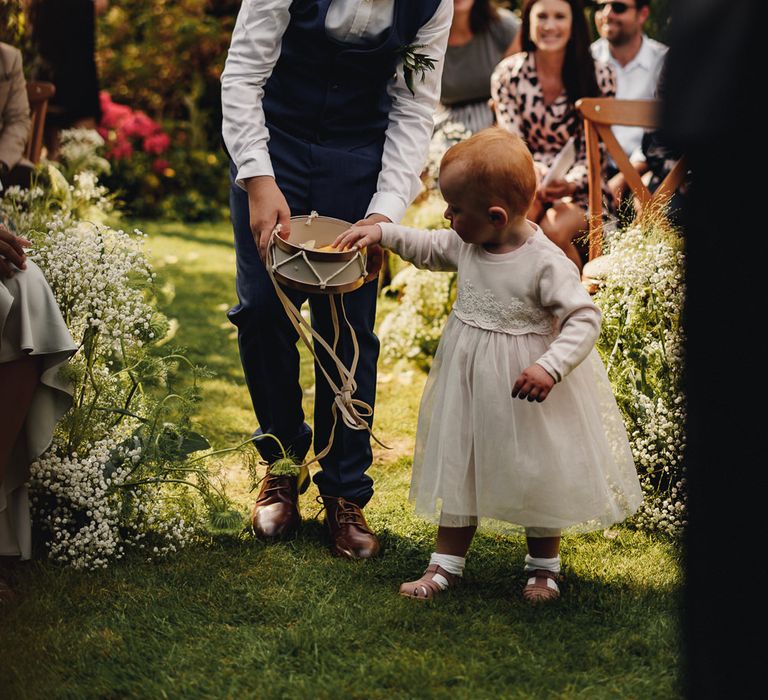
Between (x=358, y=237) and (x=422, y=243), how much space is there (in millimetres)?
208

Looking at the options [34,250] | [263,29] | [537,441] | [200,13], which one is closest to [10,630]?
[34,250]

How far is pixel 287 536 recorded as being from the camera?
338cm

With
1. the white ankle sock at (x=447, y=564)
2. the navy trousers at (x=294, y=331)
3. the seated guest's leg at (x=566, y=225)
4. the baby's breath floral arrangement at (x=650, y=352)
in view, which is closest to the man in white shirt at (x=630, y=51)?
the seated guest's leg at (x=566, y=225)

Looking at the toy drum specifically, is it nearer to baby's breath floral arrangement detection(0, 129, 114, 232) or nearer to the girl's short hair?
the girl's short hair

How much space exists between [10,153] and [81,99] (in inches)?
154

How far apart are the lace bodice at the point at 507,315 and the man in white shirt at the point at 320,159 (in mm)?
423

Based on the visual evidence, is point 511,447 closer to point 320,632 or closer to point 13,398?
point 320,632

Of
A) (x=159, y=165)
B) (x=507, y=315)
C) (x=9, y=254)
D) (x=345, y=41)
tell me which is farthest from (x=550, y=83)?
(x=159, y=165)

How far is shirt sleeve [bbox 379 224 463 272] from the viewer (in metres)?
3.00

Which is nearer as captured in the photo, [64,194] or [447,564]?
[447,564]

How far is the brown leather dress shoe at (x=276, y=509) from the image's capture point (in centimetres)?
335

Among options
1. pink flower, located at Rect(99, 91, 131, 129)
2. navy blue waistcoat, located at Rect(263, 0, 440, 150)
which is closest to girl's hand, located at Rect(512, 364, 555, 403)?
navy blue waistcoat, located at Rect(263, 0, 440, 150)

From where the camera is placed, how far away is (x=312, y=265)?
9.16ft

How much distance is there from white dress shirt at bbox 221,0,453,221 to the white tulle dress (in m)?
0.39
